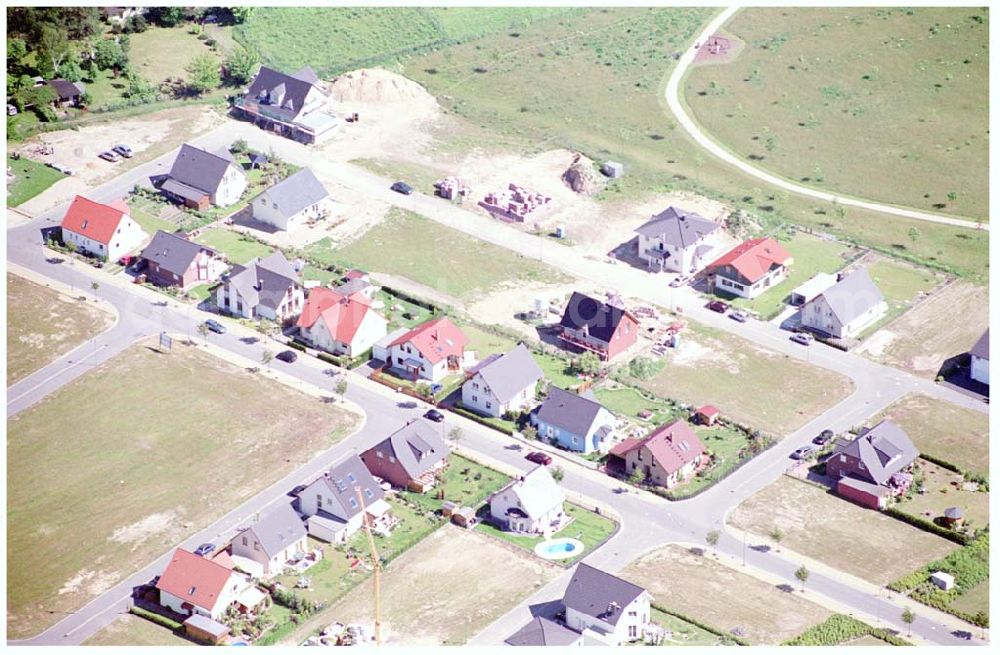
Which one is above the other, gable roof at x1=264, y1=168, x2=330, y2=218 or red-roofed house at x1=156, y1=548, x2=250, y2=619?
gable roof at x1=264, y1=168, x2=330, y2=218

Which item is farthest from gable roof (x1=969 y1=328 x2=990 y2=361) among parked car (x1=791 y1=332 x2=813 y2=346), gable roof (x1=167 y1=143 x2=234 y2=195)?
gable roof (x1=167 y1=143 x2=234 y2=195)

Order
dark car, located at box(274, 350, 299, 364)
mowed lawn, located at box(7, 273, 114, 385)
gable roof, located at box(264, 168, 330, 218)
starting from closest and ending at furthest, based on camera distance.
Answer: mowed lawn, located at box(7, 273, 114, 385), dark car, located at box(274, 350, 299, 364), gable roof, located at box(264, 168, 330, 218)

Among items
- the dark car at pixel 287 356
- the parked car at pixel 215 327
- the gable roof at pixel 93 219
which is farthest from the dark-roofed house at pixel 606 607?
the gable roof at pixel 93 219

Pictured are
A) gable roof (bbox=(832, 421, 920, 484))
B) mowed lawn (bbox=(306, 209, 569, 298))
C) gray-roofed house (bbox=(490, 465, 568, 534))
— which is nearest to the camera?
gray-roofed house (bbox=(490, 465, 568, 534))

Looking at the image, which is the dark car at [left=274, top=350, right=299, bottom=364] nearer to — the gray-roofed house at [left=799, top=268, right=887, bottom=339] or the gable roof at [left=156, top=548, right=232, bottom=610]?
the gable roof at [left=156, top=548, right=232, bottom=610]

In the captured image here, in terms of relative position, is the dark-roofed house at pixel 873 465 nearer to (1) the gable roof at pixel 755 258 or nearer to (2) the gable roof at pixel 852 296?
(2) the gable roof at pixel 852 296

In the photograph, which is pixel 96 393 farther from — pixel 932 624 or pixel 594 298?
pixel 932 624

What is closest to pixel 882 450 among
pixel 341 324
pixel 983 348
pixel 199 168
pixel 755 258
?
pixel 983 348
